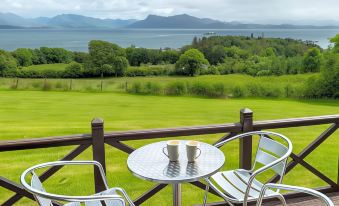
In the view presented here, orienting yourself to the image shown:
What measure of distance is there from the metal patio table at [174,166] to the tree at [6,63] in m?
28.7

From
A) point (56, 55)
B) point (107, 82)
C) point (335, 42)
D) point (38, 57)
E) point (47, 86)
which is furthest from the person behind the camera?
point (56, 55)

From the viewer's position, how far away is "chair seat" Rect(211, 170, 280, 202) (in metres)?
2.09

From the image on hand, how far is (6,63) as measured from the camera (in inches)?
1097

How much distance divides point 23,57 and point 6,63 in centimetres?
233

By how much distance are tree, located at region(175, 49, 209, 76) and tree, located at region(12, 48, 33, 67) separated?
13.8 m

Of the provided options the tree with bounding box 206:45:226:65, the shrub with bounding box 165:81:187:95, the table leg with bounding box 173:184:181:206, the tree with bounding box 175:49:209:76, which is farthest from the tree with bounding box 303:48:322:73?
the table leg with bounding box 173:184:181:206

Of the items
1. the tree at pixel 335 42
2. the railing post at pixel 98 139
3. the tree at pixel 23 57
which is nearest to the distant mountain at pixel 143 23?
the tree at pixel 335 42

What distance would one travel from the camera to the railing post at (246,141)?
2578mm

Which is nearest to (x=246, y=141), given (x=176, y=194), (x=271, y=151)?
(x=271, y=151)

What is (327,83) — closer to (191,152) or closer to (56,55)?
(56,55)

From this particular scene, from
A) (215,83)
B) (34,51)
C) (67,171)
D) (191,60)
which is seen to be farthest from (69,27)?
(67,171)

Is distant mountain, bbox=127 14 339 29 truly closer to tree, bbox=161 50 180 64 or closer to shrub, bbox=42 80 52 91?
tree, bbox=161 50 180 64

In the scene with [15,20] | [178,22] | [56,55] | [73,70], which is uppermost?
[178,22]

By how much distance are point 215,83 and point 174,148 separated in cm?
2466
